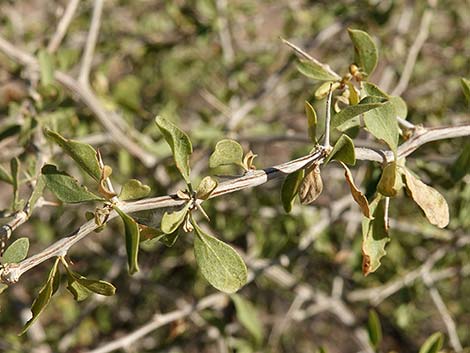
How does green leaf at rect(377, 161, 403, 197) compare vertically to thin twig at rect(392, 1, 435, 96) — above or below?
above

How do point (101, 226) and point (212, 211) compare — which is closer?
point (101, 226)

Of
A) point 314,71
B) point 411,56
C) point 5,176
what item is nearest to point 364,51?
point 314,71

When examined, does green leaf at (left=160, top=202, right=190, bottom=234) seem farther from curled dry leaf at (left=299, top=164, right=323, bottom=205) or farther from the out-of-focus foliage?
the out-of-focus foliage

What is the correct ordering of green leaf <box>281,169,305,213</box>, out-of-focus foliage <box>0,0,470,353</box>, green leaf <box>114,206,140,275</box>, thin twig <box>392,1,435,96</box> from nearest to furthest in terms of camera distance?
green leaf <box>114,206,140,275</box> < green leaf <box>281,169,305,213</box> < out-of-focus foliage <box>0,0,470,353</box> < thin twig <box>392,1,435,96</box>

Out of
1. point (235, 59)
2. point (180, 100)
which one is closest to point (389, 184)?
point (235, 59)

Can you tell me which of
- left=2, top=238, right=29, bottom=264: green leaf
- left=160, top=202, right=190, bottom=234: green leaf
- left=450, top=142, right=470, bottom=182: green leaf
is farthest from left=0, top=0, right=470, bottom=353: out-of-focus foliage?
left=160, top=202, right=190, bottom=234: green leaf

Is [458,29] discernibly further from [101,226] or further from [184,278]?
[101,226]

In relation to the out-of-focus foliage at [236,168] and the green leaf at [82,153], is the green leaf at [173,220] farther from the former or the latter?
the out-of-focus foliage at [236,168]
